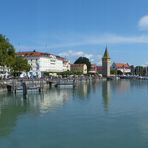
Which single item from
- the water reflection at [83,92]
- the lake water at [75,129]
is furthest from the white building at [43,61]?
the lake water at [75,129]

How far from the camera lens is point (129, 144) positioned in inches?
872

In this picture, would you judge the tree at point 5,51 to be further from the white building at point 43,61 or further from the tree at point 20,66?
the white building at point 43,61

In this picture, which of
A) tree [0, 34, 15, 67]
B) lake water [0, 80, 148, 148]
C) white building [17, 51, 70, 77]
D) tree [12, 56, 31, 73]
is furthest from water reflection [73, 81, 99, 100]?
white building [17, 51, 70, 77]

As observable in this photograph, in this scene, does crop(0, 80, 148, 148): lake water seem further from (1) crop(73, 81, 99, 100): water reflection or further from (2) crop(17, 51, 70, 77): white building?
(2) crop(17, 51, 70, 77): white building

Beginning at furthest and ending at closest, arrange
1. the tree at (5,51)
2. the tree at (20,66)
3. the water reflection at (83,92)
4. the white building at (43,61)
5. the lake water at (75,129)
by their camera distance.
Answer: the white building at (43,61), the tree at (20,66), the tree at (5,51), the water reflection at (83,92), the lake water at (75,129)

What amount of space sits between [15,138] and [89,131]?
502 centimetres

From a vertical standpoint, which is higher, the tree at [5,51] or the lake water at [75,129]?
the tree at [5,51]

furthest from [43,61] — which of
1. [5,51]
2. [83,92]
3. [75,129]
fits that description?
[75,129]

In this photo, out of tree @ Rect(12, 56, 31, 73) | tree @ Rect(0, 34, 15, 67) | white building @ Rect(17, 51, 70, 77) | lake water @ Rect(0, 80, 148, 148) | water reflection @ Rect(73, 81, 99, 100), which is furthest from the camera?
white building @ Rect(17, 51, 70, 77)

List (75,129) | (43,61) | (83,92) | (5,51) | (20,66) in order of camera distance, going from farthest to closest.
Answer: (43,61) → (20,66) → (5,51) → (83,92) → (75,129)

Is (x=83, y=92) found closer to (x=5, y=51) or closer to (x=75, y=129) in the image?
(x=5, y=51)

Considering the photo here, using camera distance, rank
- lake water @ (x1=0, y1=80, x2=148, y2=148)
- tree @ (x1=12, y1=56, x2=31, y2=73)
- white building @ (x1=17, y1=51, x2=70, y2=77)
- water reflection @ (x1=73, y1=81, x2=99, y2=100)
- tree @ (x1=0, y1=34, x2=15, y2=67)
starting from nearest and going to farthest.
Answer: lake water @ (x1=0, y1=80, x2=148, y2=148), water reflection @ (x1=73, y1=81, x2=99, y2=100), tree @ (x1=0, y1=34, x2=15, y2=67), tree @ (x1=12, y1=56, x2=31, y2=73), white building @ (x1=17, y1=51, x2=70, y2=77)

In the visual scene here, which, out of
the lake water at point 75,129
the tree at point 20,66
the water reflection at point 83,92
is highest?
the tree at point 20,66

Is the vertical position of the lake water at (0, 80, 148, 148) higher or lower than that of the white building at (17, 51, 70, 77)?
lower
